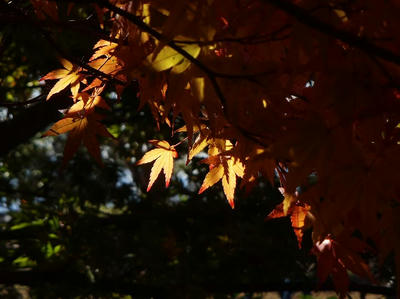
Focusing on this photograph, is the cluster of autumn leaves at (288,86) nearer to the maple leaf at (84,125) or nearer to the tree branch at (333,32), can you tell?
the tree branch at (333,32)

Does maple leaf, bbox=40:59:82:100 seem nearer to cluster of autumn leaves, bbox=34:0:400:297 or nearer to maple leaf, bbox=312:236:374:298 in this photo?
cluster of autumn leaves, bbox=34:0:400:297

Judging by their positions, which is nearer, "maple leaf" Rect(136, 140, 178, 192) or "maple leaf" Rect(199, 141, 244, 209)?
"maple leaf" Rect(199, 141, 244, 209)

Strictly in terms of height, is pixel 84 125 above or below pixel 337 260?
above

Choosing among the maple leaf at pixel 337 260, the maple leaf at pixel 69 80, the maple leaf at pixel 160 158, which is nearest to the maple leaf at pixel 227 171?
the maple leaf at pixel 160 158

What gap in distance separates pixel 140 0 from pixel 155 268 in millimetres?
2237

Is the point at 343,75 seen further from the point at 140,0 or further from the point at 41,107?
the point at 41,107

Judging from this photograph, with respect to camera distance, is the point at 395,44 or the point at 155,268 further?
the point at 155,268

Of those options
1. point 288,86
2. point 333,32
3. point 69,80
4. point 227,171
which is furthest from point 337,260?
point 69,80

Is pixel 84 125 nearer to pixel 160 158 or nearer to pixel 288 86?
pixel 160 158

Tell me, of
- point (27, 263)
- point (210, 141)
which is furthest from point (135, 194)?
point (210, 141)

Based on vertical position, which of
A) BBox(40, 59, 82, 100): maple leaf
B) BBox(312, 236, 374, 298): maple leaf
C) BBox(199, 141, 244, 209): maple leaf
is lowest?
BBox(312, 236, 374, 298): maple leaf

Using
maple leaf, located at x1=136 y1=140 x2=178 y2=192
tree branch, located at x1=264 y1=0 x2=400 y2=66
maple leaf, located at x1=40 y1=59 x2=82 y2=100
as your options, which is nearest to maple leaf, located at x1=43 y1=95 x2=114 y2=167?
maple leaf, located at x1=40 y1=59 x2=82 y2=100

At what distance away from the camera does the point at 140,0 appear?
0.73 m

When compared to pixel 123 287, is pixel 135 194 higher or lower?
higher
